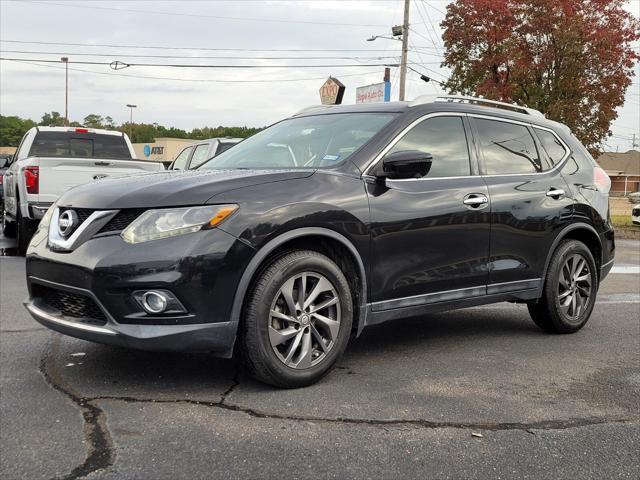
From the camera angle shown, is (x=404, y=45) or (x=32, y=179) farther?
(x=404, y=45)

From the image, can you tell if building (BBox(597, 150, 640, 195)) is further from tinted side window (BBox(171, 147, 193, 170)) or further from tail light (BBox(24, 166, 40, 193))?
tail light (BBox(24, 166, 40, 193))

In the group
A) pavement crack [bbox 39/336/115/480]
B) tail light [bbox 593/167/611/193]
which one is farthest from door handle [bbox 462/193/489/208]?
pavement crack [bbox 39/336/115/480]

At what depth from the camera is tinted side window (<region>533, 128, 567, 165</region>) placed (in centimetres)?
556

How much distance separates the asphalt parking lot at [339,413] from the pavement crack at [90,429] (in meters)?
0.01

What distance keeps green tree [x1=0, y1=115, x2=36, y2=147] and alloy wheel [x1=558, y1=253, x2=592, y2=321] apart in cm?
13560

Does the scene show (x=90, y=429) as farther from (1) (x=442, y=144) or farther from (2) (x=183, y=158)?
(2) (x=183, y=158)

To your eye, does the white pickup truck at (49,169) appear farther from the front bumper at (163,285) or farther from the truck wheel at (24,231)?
the front bumper at (163,285)

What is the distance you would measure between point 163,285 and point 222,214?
492mm

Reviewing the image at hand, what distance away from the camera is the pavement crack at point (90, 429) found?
281 cm

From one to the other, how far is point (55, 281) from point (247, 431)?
1.44 m

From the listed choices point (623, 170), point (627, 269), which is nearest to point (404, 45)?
point (627, 269)

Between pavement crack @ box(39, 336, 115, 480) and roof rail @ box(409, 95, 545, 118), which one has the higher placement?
roof rail @ box(409, 95, 545, 118)

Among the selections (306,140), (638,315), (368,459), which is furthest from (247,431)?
(638,315)

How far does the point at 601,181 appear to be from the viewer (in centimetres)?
590
